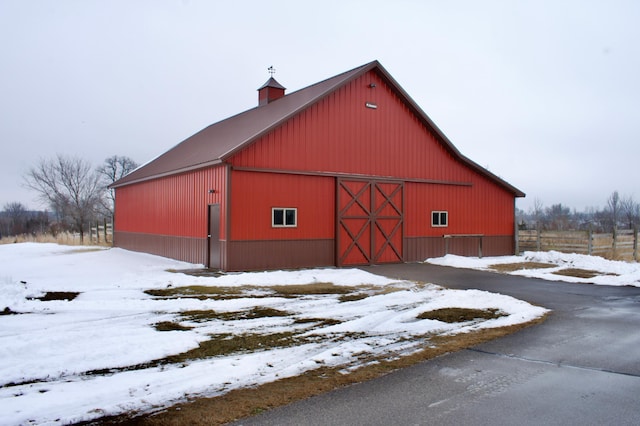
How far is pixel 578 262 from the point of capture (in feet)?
63.5

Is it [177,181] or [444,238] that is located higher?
[177,181]

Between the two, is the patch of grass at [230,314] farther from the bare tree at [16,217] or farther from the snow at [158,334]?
Answer: the bare tree at [16,217]

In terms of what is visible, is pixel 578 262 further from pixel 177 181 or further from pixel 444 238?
pixel 177 181

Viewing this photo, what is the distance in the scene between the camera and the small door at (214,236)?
15469 millimetres

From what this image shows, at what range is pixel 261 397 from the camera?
16.1 feet

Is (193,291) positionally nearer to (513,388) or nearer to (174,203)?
(513,388)

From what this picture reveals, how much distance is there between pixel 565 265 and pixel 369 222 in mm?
7632

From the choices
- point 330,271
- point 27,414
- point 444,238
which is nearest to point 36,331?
point 27,414

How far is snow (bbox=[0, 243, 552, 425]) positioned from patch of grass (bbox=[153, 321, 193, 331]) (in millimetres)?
119

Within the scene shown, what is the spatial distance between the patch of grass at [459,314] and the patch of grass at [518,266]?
8275 millimetres

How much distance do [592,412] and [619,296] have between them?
865 centimetres

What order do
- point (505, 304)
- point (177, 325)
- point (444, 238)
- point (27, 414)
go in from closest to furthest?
1. point (27, 414)
2. point (177, 325)
3. point (505, 304)
4. point (444, 238)

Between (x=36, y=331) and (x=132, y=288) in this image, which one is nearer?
(x=36, y=331)

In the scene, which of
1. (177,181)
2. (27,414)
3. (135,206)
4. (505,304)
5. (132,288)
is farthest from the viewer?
(135,206)
